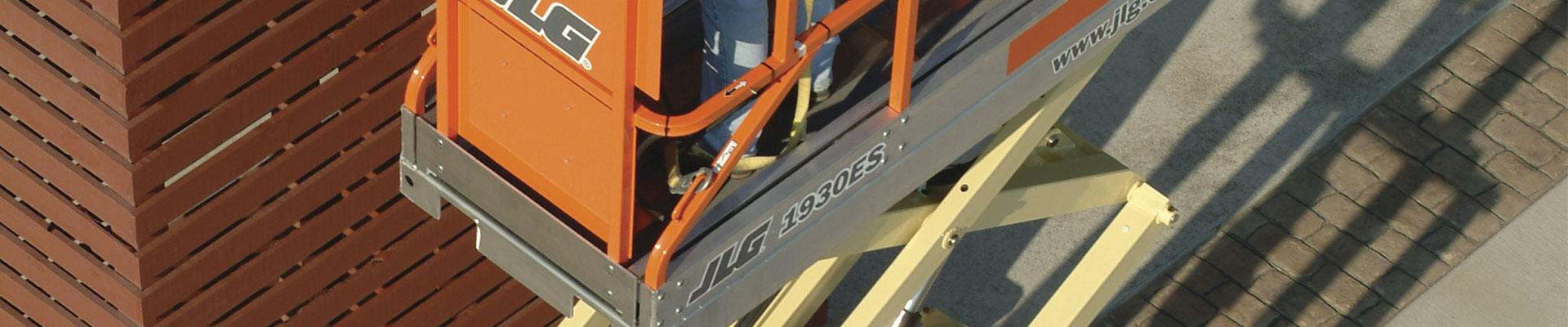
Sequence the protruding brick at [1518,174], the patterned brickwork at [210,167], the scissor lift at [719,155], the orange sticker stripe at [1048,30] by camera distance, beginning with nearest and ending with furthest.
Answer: the scissor lift at [719,155], the orange sticker stripe at [1048,30], the patterned brickwork at [210,167], the protruding brick at [1518,174]

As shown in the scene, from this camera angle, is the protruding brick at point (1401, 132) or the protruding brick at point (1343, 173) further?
the protruding brick at point (1401, 132)

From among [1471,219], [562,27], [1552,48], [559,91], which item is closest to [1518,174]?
[1471,219]

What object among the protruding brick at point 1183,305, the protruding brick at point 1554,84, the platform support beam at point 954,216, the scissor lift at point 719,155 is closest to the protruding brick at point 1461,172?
the protruding brick at point 1554,84

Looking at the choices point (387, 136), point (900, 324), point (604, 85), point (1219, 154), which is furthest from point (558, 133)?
point (1219, 154)

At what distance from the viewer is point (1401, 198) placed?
1256 centimetres

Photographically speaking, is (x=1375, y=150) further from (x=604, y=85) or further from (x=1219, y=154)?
(x=604, y=85)

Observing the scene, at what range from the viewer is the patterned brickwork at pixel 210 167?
9.14 metres

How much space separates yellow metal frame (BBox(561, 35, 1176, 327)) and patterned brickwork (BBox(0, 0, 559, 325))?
90 centimetres

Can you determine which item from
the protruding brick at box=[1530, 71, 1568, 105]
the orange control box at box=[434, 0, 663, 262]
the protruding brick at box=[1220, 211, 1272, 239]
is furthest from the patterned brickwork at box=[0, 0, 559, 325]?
the protruding brick at box=[1530, 71, 1568, 105]

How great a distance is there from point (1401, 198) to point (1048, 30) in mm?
3885

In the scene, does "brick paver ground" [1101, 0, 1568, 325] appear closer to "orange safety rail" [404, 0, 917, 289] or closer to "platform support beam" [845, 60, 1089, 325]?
"platform support beam" [845, 60, 1089, 325]

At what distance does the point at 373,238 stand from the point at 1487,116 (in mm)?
4922

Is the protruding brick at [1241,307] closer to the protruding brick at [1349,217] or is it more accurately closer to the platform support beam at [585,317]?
the protruding brick at [1349,217]

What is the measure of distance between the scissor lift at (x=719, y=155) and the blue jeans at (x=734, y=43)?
143 millimetres
